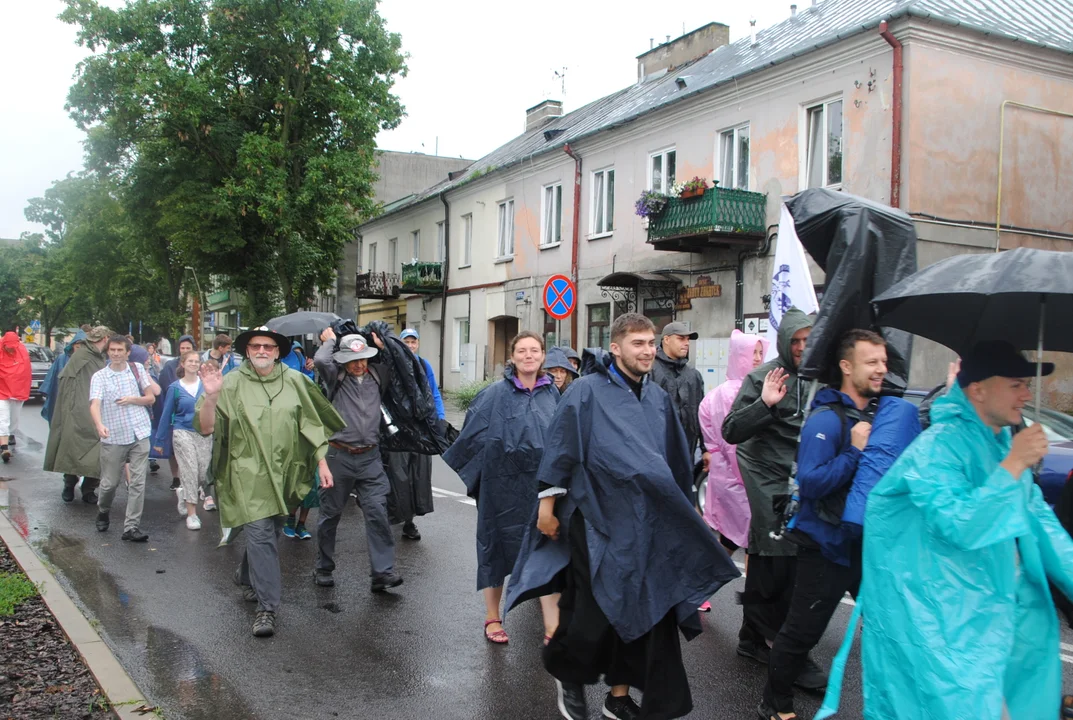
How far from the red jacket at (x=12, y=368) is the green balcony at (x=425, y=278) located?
1775 centimetres

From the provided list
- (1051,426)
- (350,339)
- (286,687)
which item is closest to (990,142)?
(1051,426)

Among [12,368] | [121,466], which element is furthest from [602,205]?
[121,466]

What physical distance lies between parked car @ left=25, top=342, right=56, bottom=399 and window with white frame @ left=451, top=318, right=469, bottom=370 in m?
11.7

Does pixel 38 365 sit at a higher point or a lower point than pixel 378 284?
lower

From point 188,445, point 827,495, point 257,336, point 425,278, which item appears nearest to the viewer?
point 827,495

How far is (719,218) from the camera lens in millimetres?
17094

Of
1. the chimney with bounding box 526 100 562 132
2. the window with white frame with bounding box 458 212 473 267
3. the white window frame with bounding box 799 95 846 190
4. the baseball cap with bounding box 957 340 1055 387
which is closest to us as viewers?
the baseball cap with bounding box 957 340 1055 387

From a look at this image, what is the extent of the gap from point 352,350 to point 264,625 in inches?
80.3

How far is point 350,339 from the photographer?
6.82 metres

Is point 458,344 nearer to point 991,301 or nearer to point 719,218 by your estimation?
point 719,218

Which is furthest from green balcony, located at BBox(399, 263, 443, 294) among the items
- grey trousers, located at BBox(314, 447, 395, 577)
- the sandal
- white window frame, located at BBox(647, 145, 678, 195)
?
the sandal

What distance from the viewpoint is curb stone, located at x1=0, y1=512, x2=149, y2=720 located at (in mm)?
4328

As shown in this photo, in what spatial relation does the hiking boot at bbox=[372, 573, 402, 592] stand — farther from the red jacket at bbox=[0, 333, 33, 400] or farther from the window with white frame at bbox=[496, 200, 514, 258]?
the window with white frame at bbox=[496, 200, 514, 258]

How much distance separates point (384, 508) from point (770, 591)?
286 cm
